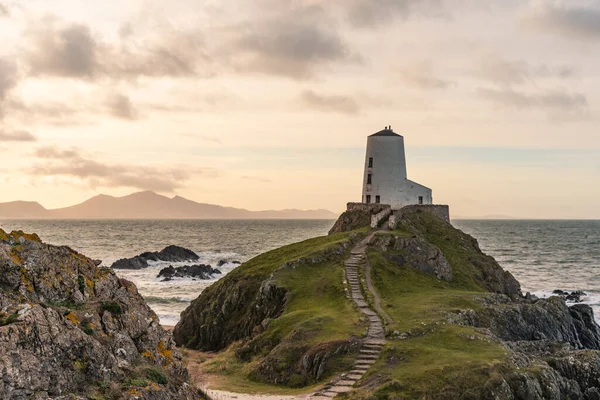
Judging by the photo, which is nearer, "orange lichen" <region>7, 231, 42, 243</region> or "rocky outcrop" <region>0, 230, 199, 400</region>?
"rocky outcrop" <region>0, 230, 199, 400</region>

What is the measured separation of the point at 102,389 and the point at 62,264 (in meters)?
5.32

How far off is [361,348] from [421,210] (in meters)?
41.7

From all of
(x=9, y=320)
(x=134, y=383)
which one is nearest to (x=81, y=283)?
(x=9, y=320)

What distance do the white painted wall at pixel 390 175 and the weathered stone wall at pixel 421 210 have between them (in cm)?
267

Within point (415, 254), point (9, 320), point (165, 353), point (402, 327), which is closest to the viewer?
point (9, 320)

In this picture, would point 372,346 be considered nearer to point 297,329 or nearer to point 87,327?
point 297,329

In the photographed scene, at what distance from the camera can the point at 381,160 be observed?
79000 millimetres

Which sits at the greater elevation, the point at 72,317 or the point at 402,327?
the point at 72,317

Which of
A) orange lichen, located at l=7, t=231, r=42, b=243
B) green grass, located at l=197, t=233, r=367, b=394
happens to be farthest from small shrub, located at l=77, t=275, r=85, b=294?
green grass, located at l=197, t=233, r=367, b=394

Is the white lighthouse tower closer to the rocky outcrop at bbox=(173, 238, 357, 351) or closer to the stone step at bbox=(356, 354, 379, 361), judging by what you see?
the rocky outcrop at bbox=(173, 238, 357, 351)

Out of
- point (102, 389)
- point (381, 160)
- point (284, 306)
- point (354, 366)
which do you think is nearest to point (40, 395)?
point (102, 389)

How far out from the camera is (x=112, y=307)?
19031mm

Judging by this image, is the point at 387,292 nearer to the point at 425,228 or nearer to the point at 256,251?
the point at 425,228

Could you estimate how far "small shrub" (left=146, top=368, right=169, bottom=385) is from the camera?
17.1 metres
